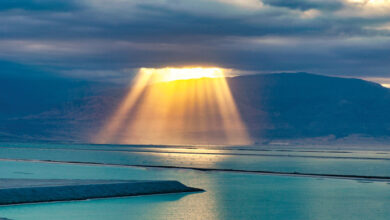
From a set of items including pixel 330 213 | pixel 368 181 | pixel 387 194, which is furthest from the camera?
pixel 368 181

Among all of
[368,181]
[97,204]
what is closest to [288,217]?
[97,204]

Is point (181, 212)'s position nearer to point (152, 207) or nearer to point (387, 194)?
point (152, 207)

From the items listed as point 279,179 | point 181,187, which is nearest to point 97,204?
point 181,187

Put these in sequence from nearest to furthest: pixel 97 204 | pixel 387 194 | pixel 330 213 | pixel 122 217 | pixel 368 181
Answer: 1. pixel 122 217
2. pixel 330 213
3. pixel 97 204
4. pixel 387 194
5. pixel 368 181

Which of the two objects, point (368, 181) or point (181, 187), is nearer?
point (181, 187)

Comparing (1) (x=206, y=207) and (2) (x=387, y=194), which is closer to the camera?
(1) (x=206, y=207)

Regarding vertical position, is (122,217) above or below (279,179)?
below

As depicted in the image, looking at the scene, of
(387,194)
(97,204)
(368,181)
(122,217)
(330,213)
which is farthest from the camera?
(368,181)

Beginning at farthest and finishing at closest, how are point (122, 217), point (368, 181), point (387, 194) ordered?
point (368, 181) → point (387, 194) → point (122, 217)

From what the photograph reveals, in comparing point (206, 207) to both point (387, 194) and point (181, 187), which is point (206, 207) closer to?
point (181, 187)
